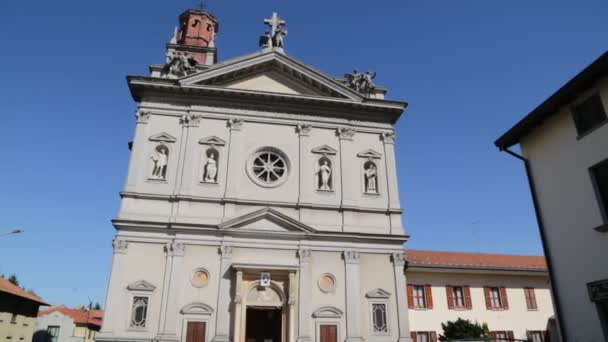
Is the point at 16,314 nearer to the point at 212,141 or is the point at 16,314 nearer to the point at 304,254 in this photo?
the point at 212,141

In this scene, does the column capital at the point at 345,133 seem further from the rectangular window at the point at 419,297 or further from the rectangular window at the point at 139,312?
the rectangular window at the point at 139,312

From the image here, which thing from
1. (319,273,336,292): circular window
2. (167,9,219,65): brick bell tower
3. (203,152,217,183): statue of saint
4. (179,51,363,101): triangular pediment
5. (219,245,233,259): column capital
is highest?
(167,9,219,65): brick bell tower

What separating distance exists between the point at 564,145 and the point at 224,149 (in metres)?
12.9

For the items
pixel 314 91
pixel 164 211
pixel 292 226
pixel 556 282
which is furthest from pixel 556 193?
pixel 164 211

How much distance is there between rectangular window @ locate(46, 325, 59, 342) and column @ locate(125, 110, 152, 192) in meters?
32.7

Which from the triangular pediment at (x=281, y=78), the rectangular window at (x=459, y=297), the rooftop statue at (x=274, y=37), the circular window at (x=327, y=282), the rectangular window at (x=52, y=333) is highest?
the rooftop statue at (x=274, y=37)

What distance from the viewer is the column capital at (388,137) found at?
20844mm

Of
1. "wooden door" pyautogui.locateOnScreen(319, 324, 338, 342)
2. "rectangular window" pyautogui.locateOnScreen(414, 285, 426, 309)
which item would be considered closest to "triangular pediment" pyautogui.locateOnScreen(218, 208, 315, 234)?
"wooden door" pyautogui.locateOnScreen(319, 324, 338, 342)

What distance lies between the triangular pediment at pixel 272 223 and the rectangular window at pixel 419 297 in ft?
34.4

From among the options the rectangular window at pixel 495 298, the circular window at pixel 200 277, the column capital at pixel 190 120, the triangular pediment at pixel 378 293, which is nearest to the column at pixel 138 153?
the column capital at pixel 190 120

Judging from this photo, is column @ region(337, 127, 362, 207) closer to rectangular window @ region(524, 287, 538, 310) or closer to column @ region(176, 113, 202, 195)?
column @ region(176, 113, 202, 195)

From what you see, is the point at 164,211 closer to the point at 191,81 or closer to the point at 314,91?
the point at 191,81

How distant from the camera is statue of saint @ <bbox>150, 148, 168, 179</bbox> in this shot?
18312mm

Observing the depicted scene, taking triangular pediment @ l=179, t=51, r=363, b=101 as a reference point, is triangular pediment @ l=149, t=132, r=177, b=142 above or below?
below
